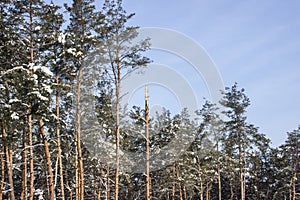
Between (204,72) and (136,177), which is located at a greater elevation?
(204,72)

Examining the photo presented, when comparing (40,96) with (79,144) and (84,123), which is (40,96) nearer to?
(79,144)

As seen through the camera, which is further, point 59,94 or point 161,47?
point 161,47

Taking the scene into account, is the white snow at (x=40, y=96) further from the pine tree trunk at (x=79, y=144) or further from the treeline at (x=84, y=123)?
the pine tree trunk at (x=79, y=144)

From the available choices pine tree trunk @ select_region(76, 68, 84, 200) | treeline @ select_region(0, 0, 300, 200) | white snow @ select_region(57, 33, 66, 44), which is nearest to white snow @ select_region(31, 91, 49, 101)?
treeline @ select_region(0, 0, 300, 200)

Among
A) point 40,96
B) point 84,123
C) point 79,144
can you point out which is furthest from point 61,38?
point 84,123

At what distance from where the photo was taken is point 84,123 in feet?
94.4

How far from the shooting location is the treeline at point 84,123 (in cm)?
1489

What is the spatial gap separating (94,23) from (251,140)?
862 inches

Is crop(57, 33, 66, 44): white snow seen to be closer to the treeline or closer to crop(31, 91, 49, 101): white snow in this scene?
the treeline

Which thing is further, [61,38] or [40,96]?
Answer: [61,38]

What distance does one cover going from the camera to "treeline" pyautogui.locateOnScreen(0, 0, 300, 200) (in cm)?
1489

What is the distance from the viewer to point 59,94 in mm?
19609

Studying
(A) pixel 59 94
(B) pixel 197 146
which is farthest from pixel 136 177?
(A) pixel 59 94

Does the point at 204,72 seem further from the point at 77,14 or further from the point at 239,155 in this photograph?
the point at 239,155
